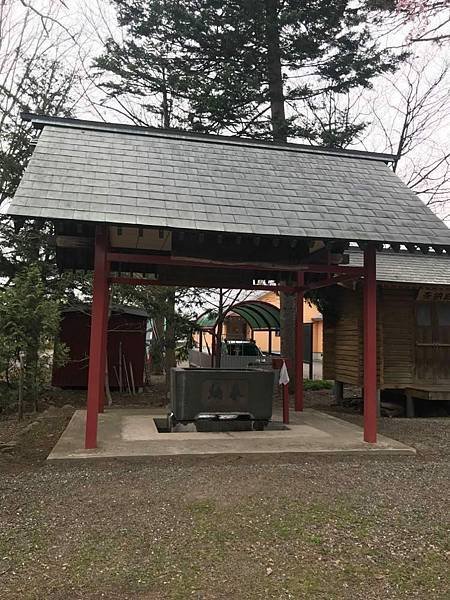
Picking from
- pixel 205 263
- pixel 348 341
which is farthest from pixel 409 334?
pixel 205 263

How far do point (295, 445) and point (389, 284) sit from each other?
198 inches

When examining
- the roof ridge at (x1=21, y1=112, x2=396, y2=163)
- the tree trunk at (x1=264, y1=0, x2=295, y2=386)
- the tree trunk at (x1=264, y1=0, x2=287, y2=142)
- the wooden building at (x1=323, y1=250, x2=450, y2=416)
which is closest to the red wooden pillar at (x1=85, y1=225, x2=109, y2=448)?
the roof ridge at (x1=21, y1=112, x2=396, y2=163)

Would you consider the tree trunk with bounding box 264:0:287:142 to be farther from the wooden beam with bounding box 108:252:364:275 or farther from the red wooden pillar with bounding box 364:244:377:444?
the red wooden pillar with bounding box 364:244:377:444

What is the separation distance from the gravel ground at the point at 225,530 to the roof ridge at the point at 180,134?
516 cm

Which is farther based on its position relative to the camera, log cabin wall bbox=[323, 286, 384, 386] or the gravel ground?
log cabin wall bbox=[323, 286, 384, 386]

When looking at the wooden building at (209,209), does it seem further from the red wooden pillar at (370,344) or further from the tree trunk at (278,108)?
the tree trunk at (278,108)

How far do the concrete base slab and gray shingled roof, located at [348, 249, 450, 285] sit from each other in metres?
4.06

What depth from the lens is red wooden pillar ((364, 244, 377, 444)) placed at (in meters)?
7.00

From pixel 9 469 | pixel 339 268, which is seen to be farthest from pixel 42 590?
pixel 339 268

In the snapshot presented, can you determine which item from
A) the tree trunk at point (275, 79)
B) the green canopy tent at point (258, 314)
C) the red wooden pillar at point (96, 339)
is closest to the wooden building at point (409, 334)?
the green canopy tent at point (258, 314)

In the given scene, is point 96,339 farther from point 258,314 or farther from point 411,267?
point 258,314

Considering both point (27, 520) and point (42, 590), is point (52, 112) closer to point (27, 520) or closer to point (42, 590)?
point (27, 520)

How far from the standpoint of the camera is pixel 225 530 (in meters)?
3.94

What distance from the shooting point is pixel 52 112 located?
15.4 metres
